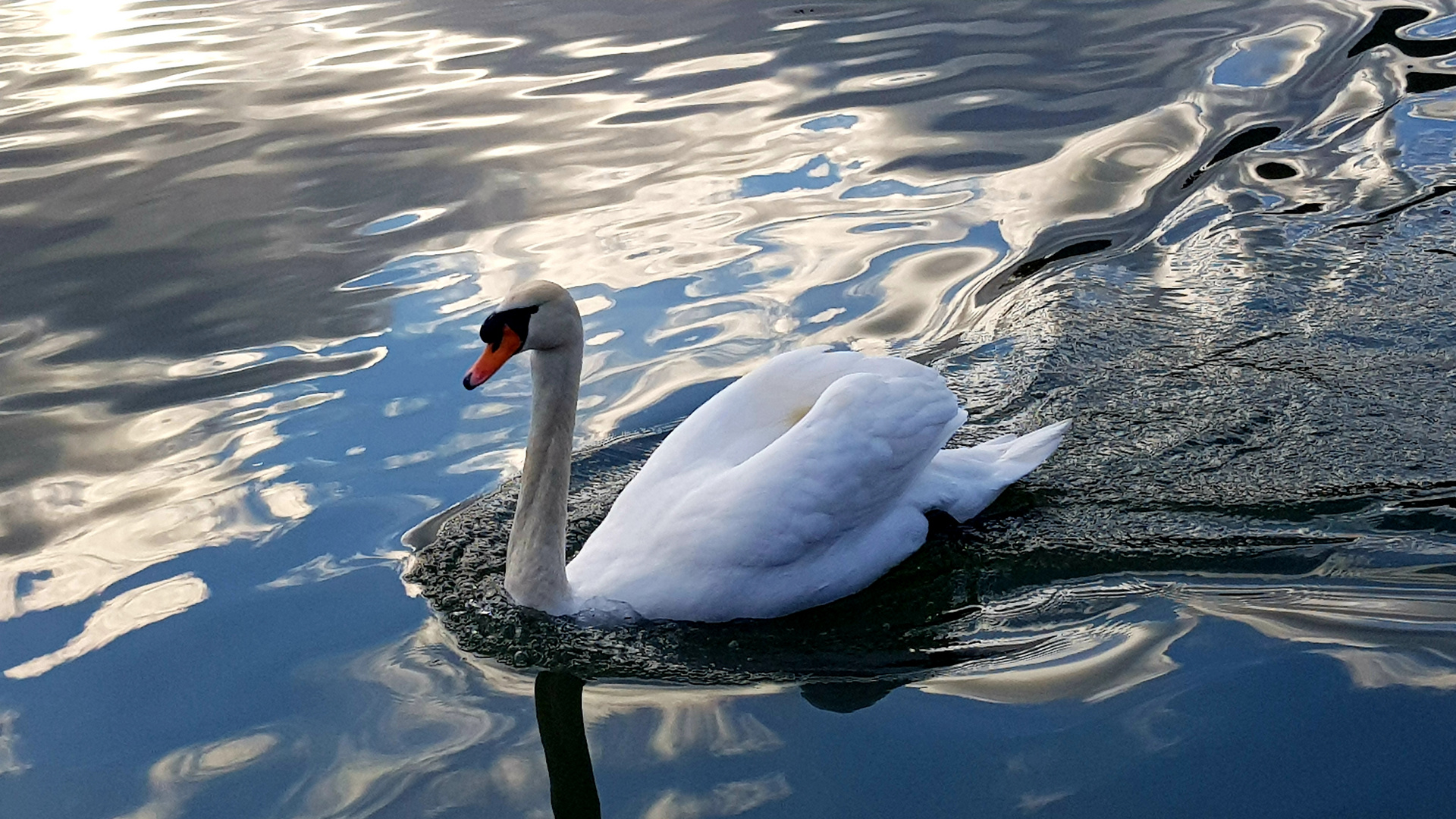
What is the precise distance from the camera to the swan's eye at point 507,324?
496 cm

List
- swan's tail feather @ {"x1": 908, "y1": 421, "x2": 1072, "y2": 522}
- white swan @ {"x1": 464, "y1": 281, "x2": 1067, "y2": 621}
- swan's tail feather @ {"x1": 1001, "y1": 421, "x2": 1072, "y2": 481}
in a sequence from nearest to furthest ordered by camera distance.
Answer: white swan @ {"x1": 464, "y1": 281, "x2": 1067, "y2": 621} → swan's tail feather @ {"x1": 908, "y1": 421, "x2": 1072, "y2": 522} → swan's tail feather @ {"x1": 1001, "y1": 421, "x2": 1072, "y2": 481}

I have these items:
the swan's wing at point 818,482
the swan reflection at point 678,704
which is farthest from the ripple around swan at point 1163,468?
the swan's wing at point 818,482

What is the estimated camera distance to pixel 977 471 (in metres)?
5.93

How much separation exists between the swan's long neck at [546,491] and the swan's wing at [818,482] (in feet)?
1.34

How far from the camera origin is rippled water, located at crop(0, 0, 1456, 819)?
444cm

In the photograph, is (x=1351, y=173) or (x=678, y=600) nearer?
(x=678, y=600)

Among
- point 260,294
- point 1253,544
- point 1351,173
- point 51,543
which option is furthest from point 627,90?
point 1253,544

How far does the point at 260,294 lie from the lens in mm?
8875

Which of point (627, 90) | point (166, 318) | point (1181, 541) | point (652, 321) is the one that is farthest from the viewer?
point (627, 90)

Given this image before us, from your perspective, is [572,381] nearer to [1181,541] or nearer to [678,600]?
[678,600]

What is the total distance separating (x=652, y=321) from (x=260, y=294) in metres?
2.58

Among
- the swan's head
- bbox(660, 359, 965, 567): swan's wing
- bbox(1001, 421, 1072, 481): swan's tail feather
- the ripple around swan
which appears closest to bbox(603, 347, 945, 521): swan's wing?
bbox(660, 359, 965, 567): swan's wing

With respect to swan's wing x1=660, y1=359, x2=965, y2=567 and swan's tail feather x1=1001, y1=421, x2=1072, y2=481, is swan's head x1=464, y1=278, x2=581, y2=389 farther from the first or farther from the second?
swan's tail feather x1=1001, y1=421, x2=1072, y2=481

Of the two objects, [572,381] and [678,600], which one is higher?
[572,381]
